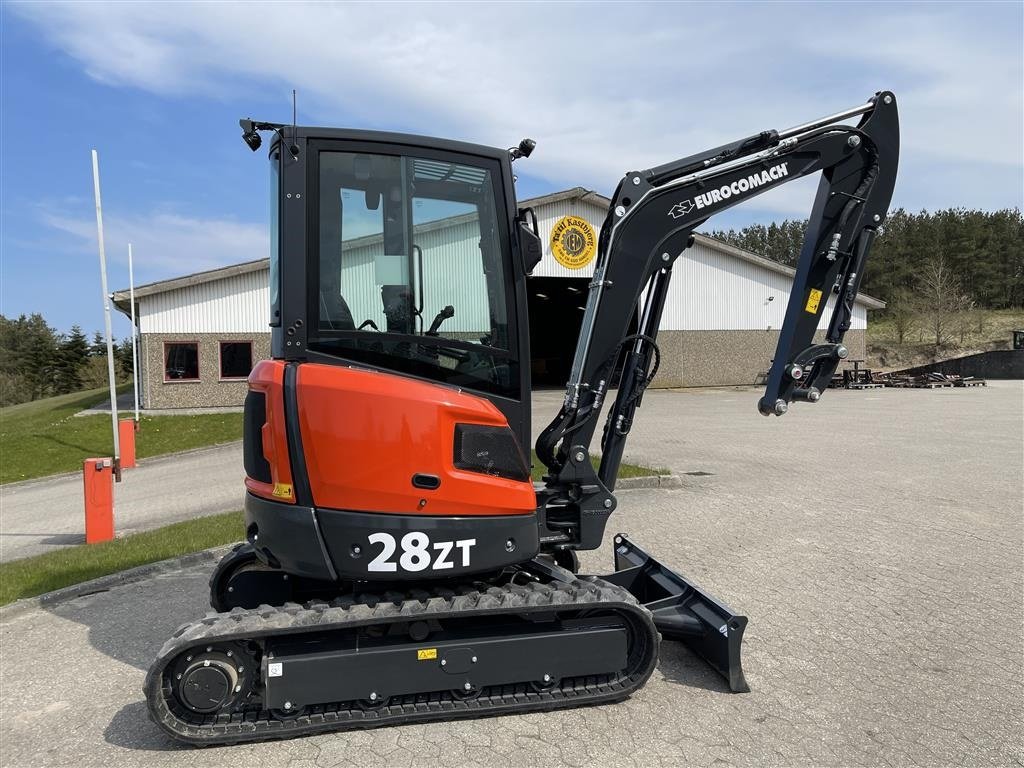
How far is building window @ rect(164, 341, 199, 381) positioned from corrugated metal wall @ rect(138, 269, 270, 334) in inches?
18.3

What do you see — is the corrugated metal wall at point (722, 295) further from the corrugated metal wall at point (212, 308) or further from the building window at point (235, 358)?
the building window at point (235, 358)

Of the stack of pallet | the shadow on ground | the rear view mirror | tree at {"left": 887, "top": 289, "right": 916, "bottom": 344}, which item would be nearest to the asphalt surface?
the shadow on ground

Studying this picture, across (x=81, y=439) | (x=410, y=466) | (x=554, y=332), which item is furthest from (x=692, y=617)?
(x=554, y=332)

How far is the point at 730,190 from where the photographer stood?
14.9ft

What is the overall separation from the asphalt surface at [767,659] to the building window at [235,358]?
18455 mm

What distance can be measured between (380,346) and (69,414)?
81.8ft

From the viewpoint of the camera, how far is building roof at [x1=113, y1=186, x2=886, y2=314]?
22641 mm

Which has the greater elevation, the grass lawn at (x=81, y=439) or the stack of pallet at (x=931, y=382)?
the stack of pallet at (x=931, y=382)

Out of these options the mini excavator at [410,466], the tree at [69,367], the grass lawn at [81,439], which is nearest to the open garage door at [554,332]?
the grass lawn at [81,439]

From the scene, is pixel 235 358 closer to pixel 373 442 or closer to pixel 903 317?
pixel 373 442

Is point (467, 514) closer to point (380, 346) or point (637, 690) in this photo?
point (380, 346)

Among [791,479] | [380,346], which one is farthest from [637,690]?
[791,479]

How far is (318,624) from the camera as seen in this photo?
358 centimetres

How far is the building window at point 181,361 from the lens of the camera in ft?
76.2
